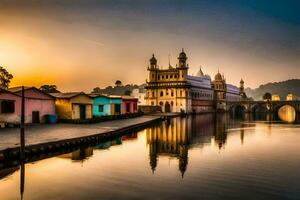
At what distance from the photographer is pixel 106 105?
59031 mm

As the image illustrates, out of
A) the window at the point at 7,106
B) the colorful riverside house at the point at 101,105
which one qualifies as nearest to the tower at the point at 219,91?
the colorful riverside house at the point at 101,105

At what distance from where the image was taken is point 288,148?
102ft

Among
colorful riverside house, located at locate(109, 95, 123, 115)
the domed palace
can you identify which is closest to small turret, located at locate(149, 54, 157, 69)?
the domed palace

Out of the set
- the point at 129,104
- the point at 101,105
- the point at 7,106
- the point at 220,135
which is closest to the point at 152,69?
the point at 129,104

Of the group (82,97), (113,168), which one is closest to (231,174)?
(113,168)

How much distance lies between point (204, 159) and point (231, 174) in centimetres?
560

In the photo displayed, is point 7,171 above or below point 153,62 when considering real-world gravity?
below

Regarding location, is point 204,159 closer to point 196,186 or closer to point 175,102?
point 196,186

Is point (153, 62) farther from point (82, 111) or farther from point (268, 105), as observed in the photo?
point (82, 111)

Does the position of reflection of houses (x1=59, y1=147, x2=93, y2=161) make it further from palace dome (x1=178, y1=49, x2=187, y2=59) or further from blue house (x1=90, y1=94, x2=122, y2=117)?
palace dome (x1=178, y1=49, x2=187, y2=59)

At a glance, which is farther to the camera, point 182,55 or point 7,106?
point 182,55

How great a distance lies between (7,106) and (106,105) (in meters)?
24.7

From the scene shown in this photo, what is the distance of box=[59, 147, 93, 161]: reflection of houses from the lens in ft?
78.1

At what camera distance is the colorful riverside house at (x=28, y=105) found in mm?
35531
